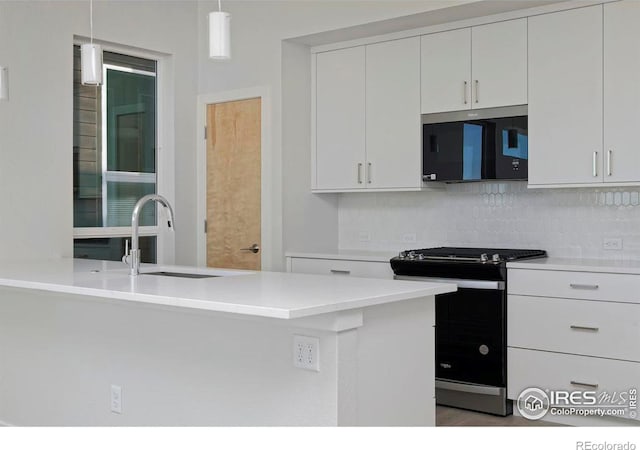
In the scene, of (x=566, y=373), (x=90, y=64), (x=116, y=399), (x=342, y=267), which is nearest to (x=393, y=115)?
(x=342, y=267)

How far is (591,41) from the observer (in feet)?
14.5

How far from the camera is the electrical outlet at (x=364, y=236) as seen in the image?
5867 mm

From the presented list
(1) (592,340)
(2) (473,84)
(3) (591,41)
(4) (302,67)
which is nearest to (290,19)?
(4) (302,67)

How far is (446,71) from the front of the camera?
5.01 meters

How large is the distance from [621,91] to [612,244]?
0.95m

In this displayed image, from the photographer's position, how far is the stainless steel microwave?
474 centimetres

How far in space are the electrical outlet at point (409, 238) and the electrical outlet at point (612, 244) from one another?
4.50ft

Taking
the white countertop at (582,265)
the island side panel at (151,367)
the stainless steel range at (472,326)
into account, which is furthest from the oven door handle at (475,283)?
the island side panel at (151,367)

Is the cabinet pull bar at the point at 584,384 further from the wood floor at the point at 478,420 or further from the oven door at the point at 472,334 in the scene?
the oven door at the point at 472,334

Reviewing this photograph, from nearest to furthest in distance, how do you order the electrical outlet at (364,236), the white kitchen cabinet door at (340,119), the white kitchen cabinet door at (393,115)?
the white kitchen cabinet door at (393,115)
the white kitchen cabinet door at (340,119)
the electrical outlet at (364,236)

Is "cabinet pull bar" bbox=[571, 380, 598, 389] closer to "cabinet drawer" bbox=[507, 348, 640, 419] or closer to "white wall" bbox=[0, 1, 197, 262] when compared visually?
"cabinet drawer" bbox=[507, 348, 640, 419]

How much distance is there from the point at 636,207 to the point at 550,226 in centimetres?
54

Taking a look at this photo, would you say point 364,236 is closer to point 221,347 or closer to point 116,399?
point 116,399

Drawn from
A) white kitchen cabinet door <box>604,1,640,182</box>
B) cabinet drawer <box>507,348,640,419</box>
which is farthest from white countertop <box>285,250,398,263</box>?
white kitchen cabinet door <box>604,1,640,182</box>
